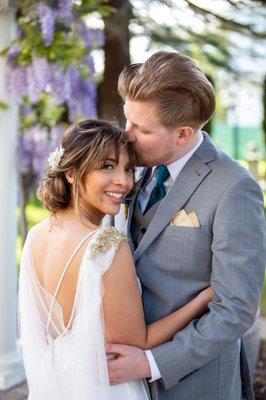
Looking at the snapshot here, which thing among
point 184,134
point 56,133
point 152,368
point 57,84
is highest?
point 184,134

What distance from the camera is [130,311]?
5.74ft

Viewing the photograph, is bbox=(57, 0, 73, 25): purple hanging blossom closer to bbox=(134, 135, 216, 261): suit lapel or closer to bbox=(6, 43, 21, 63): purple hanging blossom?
bbox=(6, 43, 21, 63): purple hanging blossom

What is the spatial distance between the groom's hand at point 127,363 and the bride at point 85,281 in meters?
0.02

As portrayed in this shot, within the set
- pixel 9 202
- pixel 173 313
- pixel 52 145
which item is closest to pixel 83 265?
pixel 173 313

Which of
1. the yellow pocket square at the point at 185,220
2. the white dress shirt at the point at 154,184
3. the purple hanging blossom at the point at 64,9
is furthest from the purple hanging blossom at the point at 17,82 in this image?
the yellow pocket square at the point at 185,220

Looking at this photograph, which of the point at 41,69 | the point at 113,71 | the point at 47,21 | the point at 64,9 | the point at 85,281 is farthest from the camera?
the point at 113,71

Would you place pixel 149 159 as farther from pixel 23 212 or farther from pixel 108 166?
pixel 23 212

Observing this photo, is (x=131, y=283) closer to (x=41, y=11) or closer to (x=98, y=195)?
(x=98, y=195)

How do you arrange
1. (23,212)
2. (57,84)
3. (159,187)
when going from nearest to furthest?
1. (159,187)
2. (57,84)
3. (23,212)

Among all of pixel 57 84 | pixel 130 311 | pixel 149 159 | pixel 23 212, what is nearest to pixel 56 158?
pixel 149 159

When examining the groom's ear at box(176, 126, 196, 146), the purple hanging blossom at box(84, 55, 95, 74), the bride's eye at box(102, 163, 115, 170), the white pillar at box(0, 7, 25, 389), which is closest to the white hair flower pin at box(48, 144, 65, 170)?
the bride's eye at box(102, 163, 115, 170)

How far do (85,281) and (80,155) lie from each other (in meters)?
0.37

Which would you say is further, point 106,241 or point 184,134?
point 184,134

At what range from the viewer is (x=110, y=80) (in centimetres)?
514
